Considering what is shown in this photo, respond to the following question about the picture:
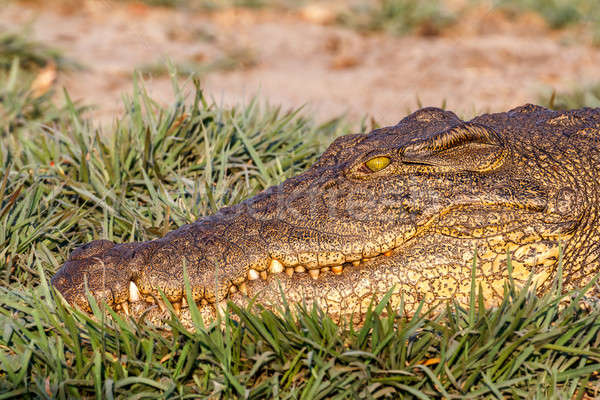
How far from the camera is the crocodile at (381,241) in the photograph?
2.28m

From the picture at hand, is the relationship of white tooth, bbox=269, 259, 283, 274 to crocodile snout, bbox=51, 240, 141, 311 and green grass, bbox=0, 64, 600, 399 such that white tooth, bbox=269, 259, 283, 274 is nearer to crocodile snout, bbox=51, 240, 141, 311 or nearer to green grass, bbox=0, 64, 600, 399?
green grass, bbox=0, 64, 600, 399

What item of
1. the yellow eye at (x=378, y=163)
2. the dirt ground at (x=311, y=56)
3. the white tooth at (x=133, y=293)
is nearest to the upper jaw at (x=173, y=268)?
the white tooth at (x=133, y=293)

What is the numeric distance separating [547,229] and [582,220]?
20 centimetres

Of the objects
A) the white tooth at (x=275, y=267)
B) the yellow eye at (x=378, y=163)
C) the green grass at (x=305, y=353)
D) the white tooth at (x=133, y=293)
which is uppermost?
the yellow eye at (x=378, y=163)

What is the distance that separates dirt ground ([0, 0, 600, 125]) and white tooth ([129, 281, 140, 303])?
3.04 meters

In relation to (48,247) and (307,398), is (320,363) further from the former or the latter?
(48,247)

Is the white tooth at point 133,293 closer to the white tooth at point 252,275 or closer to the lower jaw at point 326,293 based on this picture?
the lower jaw at point 326,293

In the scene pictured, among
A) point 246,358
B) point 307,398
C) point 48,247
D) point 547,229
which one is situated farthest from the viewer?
point 48,247

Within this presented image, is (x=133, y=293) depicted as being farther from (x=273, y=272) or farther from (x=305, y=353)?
(x=305, y=353)

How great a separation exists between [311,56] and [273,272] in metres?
6.07

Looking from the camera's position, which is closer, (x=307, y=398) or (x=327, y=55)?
(x=307, y=398)

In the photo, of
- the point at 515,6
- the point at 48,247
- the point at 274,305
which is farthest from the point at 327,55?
the point at 274,305

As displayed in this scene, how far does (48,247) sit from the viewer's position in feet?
9.84

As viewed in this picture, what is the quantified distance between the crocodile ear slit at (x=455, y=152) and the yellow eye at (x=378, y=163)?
0.22ft
